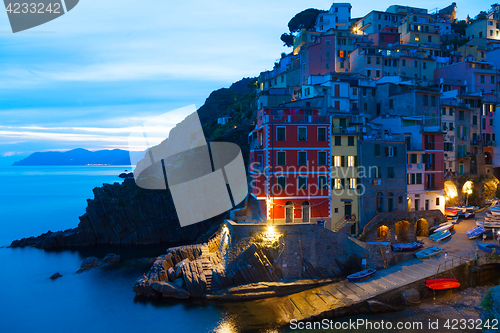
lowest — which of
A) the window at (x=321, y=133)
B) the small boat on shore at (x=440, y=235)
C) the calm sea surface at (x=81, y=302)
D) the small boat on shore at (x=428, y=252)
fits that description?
the calm sea surface at (x=81, y=302)

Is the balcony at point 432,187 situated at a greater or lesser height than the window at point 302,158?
lesser

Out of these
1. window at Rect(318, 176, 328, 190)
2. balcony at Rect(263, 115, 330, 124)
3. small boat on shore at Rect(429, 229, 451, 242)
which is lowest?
small boat on shore at Rect(429, 229, 451, 242)

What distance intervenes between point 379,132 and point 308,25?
65892 millimetres

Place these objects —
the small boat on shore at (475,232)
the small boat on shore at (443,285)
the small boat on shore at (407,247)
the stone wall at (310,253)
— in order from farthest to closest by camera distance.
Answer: the small boat on shore at (475,232) < the small boat on shore at (407,247) < the stone wall at (310,253) < the small boat on shore at (443,285)

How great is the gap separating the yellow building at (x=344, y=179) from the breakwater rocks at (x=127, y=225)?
28346 mm

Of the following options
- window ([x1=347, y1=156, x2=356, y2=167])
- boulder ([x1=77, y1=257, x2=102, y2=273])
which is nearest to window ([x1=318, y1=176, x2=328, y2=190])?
window ([x1=347, y1=156, x2=356, y2=167])

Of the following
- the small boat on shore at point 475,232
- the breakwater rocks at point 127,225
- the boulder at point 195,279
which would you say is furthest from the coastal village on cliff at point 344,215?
the breakwater rocks at point 127,225

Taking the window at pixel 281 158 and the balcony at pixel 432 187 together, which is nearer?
the window at pixel 281 158

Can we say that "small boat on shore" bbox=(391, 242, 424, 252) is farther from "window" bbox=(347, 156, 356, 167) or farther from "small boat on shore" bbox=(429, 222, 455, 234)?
"window" bbox=(347, 156, 356, 167)

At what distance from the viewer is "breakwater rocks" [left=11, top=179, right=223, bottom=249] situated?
194 feet

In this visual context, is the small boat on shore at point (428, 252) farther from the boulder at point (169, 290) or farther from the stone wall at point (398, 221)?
the boulder at point (169, 290)

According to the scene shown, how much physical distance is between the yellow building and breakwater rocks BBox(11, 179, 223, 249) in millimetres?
28346

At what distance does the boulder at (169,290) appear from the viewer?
1307 inches

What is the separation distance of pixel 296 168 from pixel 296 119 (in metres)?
5.35
